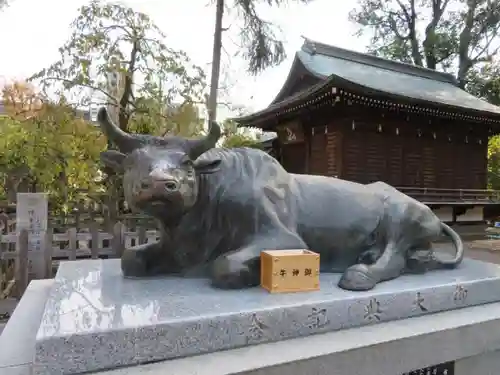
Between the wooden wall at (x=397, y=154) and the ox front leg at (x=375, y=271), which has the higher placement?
the wooden wall at (x=397, y=154)

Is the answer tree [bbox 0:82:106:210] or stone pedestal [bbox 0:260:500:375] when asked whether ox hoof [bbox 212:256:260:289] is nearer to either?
stone pedestal [bbox 0:260:500:375]

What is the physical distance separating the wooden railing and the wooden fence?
27.0 ft

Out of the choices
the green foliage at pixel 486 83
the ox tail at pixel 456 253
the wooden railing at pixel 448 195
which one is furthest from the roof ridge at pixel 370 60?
the ox tail at pixel 456 253

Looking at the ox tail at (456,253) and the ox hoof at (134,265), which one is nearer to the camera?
the ox hoof at (134,265)

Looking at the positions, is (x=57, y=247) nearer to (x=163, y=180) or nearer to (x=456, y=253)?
(x=163, y=180)

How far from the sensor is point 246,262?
1972mm

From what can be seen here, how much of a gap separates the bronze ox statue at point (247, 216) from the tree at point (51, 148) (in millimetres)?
6980

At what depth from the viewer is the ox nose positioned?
1729mm

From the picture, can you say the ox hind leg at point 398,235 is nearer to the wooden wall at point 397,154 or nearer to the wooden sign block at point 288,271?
the wooden sign block at point 288,271

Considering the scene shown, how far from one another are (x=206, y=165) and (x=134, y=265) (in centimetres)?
72

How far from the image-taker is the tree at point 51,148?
823 cm

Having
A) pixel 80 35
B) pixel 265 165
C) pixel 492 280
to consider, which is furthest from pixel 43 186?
pixel 492 280

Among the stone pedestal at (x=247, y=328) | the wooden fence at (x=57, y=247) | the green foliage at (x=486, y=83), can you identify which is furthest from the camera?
the green foliage at (x=486, y=83)

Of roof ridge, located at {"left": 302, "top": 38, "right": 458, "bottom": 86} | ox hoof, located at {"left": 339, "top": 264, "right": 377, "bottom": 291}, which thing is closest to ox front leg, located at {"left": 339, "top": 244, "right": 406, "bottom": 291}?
ox hoof, located at {"left": 339, "top": 264, "right": 377, "bottom": 291}
